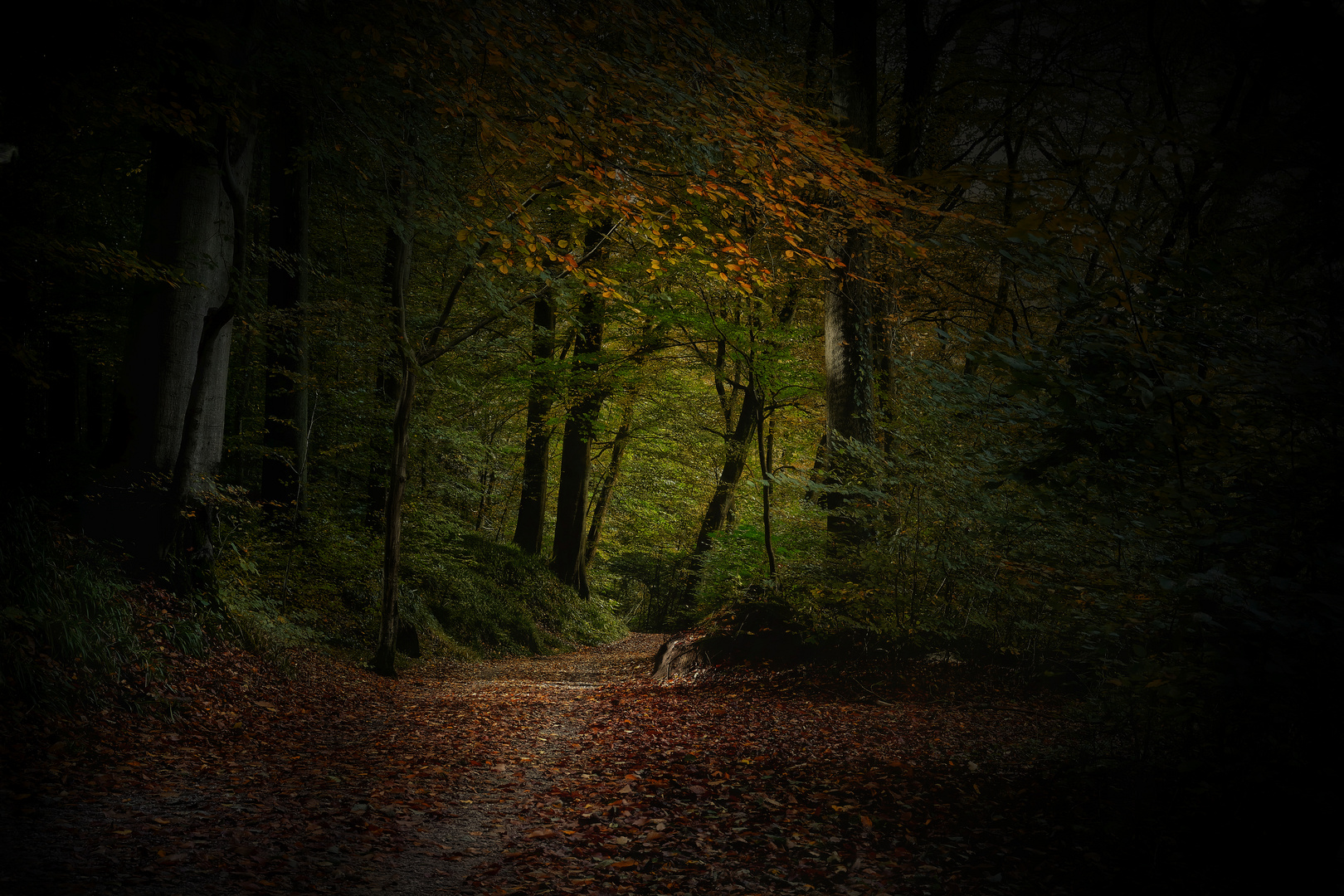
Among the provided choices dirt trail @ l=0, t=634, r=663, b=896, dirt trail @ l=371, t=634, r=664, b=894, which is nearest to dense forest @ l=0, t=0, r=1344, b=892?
dirt trail @ l=0, t=634, r=663, b=896

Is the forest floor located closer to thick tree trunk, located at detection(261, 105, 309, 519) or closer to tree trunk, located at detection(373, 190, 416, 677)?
tree trunk, located at detection(373, 190, 416, 677)

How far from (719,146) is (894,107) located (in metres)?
7.41

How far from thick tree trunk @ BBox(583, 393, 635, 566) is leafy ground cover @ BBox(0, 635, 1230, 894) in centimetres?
1122

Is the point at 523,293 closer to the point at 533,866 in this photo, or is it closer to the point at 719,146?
the point at 719,146

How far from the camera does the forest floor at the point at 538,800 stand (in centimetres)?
360

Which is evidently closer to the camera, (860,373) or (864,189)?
(864,189)

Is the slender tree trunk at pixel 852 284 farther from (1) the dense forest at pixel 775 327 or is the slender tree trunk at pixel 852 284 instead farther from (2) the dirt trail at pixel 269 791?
(2) the dirt trail at pixel 269 791

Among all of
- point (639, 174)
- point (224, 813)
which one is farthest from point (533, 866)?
point (639, 174)

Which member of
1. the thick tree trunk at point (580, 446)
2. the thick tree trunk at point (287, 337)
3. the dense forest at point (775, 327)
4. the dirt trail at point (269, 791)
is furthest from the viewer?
the thick tree trunk at point (580, 446)

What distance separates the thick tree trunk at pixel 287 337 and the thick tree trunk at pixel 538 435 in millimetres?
4853

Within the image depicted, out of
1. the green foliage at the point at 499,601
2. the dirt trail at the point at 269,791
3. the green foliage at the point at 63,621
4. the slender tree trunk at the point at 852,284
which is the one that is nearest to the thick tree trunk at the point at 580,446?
the green foliage at the point at 499,601

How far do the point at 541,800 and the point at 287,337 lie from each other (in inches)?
328

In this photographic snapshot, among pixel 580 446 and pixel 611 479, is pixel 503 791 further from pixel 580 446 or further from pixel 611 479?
pixel 611 479

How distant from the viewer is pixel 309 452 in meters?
12.1
